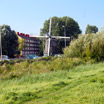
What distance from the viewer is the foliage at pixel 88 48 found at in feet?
85.3

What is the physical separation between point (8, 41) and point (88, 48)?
32.9 meters

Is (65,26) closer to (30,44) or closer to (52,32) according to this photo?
(52,32)

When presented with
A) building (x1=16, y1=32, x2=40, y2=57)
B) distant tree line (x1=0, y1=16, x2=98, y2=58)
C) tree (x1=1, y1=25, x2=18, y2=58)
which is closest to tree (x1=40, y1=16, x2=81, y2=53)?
distant tree line (x1=0, y1=16, x2=98, y2=58)

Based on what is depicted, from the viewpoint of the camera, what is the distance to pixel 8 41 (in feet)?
176

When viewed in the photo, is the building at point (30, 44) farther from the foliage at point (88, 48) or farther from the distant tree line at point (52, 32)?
the foliage at point (88, 48)

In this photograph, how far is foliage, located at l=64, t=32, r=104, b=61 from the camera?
85.3 feet

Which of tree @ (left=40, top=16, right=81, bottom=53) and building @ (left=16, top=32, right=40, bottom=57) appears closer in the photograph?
tree @ (left=40, top=16, right=81, bottom=53)

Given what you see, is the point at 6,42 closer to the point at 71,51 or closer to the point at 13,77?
the point at 71,51

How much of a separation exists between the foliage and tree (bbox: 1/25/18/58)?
28.5 m

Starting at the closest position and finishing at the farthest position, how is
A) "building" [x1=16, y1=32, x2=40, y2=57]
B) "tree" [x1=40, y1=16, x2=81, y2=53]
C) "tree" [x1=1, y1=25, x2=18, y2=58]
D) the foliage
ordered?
the foliage < "tree" [x1=1, y1=25, x2=18, y2=58] < "tree" [x1=40, y1=16, x2=81, y2=53] < "building" [x1=16, y1=32, x2=40, y2=57]

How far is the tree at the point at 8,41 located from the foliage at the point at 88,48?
2854 cm

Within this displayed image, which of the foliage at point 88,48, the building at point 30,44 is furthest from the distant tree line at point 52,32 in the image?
the foliage at point 88,48

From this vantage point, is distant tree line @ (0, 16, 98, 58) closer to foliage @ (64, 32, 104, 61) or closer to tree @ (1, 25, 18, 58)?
tree @ (1, 25, 18, 58)

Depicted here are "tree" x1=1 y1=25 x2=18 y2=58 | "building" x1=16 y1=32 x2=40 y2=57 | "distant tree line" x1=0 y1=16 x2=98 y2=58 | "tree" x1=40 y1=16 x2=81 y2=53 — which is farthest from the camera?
"building" x1=16 y1=32 x2=40 y2=57
